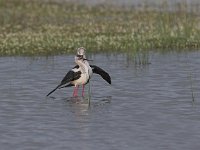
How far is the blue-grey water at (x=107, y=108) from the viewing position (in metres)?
12.1

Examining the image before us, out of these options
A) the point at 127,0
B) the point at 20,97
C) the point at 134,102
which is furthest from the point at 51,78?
the point at 127,0

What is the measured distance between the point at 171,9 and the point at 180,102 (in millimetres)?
19614

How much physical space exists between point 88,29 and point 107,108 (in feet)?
46.1

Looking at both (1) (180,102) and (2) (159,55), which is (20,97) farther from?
(2) (159,55)

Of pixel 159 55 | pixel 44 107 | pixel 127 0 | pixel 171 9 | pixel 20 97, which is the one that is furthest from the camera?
pixel 127 0

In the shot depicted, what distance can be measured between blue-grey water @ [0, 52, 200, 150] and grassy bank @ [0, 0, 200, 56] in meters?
2.29

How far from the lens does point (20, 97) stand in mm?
16531

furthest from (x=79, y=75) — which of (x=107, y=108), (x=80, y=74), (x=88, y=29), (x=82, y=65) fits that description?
(x=88, y=29)

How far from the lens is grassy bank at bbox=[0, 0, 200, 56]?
24.6 meters

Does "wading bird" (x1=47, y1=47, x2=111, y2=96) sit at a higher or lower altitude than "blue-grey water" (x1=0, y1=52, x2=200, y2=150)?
higher

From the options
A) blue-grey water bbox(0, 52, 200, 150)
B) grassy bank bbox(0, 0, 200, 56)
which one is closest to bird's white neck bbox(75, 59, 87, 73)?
blue-grey water bbox(0, 52, 200, 150)

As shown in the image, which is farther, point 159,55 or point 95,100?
point 159,55

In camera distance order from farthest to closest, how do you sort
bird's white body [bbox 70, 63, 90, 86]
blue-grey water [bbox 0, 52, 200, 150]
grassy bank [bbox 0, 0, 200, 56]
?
grassy bank [bbox 0, 0, 200, 56], bird's white body [bbox 70, 63, 90, 86], blue-grey water [bbox 0, 52, 200, 150]

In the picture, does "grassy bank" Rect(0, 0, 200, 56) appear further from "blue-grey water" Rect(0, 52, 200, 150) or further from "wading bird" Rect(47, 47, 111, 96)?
"wading bird" Rect(47, 47, 111, 96)
